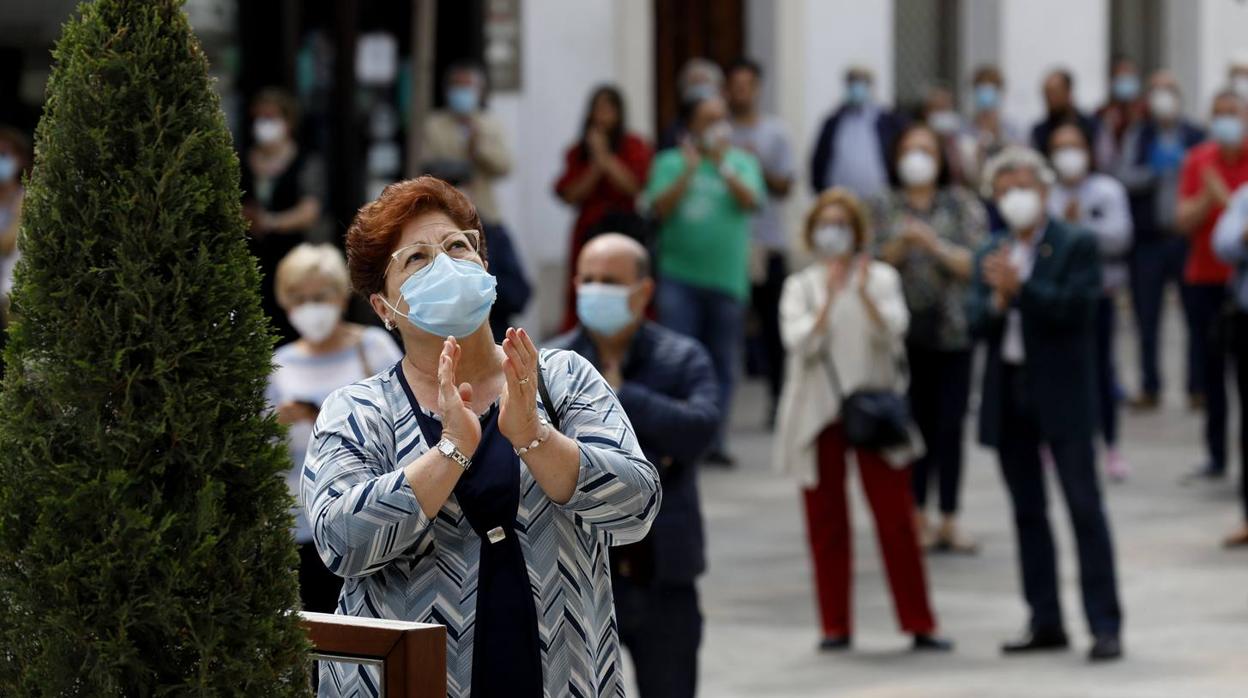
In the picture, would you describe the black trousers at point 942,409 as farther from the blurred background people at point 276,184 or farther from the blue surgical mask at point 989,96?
the blue surgical mask at point 989,96

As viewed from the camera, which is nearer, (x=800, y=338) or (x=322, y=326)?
(x=322, y=326)

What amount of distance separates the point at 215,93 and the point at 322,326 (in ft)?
12.4

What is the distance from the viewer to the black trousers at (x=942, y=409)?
1130cm

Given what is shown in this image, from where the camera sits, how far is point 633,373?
688cm

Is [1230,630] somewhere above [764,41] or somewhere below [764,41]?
below

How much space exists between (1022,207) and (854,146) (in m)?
7.15

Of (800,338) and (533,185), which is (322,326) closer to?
(800,338)

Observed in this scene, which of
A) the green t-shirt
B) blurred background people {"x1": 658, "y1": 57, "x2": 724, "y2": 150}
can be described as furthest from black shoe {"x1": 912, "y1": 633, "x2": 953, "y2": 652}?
blurred background people {"x1": 658, "y1": 57, "x2": 724, "y2": 150}

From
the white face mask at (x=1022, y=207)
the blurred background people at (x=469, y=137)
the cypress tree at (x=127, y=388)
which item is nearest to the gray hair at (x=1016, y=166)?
the white face mask at (x=1022, y=207)

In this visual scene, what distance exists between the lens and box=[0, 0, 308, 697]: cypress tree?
384cm

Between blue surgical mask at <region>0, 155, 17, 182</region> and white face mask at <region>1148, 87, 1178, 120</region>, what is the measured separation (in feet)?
26.5

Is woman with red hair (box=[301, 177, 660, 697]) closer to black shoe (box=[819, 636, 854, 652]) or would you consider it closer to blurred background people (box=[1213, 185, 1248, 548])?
black shoe (box=[819, 636, 854, 652])

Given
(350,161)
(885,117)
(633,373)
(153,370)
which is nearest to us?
(153,370)

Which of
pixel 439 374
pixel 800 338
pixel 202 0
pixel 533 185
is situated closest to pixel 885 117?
pixel 533 185
